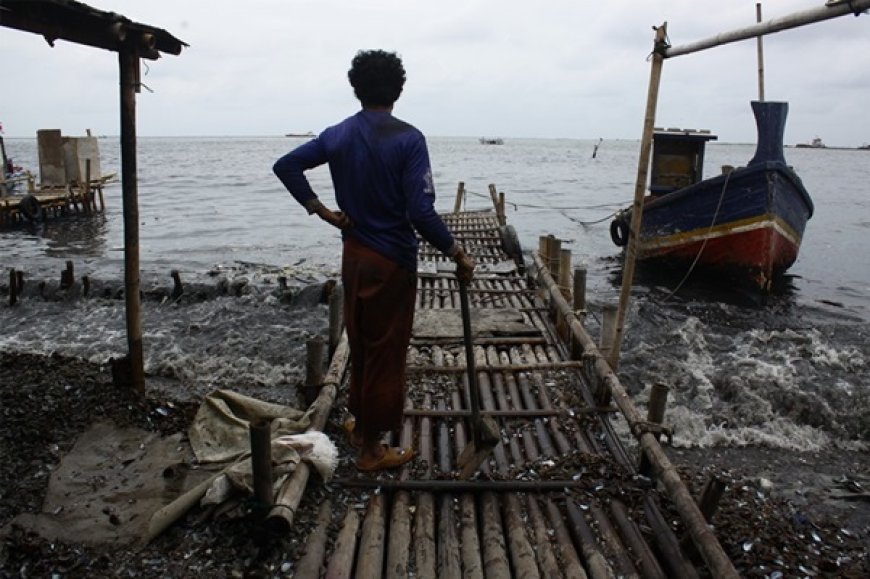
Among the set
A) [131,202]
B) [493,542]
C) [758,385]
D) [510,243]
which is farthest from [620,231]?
[493,542]

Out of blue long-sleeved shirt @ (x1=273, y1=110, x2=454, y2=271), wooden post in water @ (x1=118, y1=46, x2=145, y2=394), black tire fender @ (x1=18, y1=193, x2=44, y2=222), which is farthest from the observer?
black tire fender @ (x1=18, y1=193, x2=44, y2=222)

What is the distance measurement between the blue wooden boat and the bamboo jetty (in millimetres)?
7512

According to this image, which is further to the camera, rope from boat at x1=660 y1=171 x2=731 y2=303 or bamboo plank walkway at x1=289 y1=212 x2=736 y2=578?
rope from boat at x1=660 y1=171 x2=731 y2=303

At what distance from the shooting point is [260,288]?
40.9ft

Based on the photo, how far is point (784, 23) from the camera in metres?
3.98

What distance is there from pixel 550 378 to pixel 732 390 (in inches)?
147

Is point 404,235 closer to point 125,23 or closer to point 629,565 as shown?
point 629,565

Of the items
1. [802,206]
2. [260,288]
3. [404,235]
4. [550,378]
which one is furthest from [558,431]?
[802,206]

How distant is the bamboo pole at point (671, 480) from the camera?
279 centimetres

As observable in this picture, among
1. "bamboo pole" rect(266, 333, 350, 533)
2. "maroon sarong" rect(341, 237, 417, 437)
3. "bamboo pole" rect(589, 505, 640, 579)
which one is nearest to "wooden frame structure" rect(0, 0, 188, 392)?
"bamboo pole" rect(266, 333, 350, 533)

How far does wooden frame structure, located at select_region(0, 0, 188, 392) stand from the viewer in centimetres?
432

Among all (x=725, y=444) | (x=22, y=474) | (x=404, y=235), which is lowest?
(x=725, y=444)

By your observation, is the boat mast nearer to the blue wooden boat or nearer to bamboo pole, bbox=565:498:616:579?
bamboo pole, bbox=565:498:616:579

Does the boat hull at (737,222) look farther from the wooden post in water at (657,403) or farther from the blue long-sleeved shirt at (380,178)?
the blue long-sleeved shirt at (380,178)
